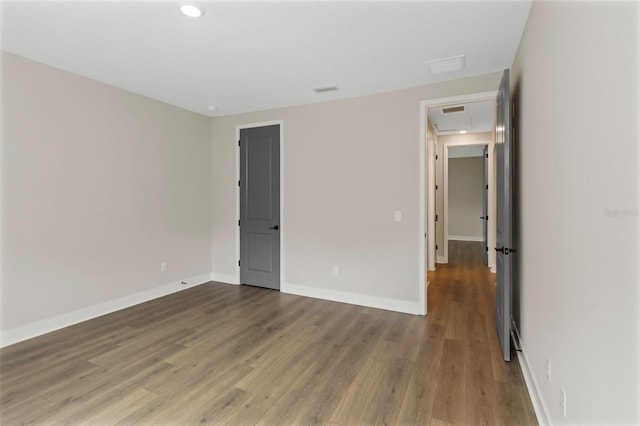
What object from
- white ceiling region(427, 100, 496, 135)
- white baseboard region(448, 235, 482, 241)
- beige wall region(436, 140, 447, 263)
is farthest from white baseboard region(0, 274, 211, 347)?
white baseboard region(448, 235, 482, 241)

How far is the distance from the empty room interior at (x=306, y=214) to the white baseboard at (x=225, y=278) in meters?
0.05

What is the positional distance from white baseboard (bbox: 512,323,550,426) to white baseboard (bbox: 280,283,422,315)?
127 centimetres

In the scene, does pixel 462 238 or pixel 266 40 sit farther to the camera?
pixel 462 238

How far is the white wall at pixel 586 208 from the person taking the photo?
36.4 inches

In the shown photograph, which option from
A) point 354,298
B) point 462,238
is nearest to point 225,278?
point 354,298

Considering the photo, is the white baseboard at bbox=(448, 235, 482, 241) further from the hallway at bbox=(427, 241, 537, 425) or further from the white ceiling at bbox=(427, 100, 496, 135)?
the hallway at bbox=(427, 241, 537, 425)

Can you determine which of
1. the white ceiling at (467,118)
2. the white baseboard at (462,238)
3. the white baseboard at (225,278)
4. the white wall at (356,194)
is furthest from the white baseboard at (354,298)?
the white baseboard at (462,238)

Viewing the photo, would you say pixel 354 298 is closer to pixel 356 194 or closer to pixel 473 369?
pixel 356 194

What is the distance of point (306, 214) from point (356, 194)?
809 millimetres

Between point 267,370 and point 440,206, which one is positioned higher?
point 440,206

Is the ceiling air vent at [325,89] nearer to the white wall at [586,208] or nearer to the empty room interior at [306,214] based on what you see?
the empty room interior at [306,214]

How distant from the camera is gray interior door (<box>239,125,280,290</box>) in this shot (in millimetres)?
4637

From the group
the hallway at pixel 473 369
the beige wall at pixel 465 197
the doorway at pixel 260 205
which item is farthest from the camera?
the beige wall at pixel 465 197

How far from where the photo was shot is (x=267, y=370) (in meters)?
2.43
